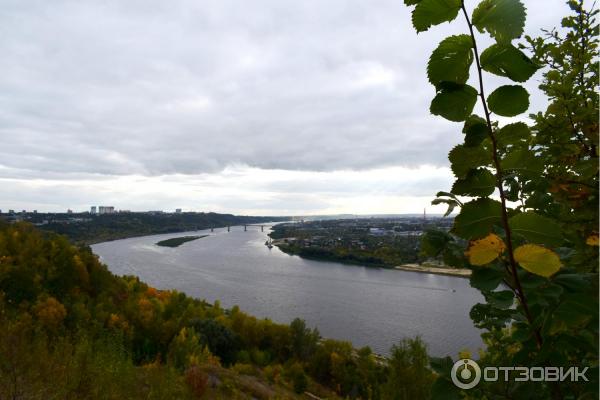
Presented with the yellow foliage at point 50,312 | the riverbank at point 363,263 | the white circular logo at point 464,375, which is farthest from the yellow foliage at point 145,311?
the riverbank at point 363,263

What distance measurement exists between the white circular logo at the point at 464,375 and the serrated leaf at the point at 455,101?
0.60 m

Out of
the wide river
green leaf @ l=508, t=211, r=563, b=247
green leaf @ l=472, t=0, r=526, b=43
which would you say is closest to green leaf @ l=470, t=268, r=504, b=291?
green leaf @ l=508, t=211, r=563, b=247

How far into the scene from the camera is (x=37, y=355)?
446 centimetres

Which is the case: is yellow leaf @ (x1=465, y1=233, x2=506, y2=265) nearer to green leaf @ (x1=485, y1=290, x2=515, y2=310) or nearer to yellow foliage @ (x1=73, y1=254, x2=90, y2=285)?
green leaf @ (x1=485, y1=290, x2=515, y2=310)

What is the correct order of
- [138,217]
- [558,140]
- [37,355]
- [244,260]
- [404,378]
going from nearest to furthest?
[558,140], [37,355], [404,378], [244,260], [138,217]

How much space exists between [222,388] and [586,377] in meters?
10.1

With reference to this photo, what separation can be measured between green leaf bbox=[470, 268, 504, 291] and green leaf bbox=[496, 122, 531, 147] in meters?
0.28

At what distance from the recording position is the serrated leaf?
753 millimetres

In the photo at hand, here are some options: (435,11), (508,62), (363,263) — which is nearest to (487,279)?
(508,62)

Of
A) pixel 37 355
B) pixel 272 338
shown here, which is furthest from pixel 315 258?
pixel 37 355

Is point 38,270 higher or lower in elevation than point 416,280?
higher

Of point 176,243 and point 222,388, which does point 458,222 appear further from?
point 176,243

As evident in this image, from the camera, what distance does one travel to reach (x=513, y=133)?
78 cm

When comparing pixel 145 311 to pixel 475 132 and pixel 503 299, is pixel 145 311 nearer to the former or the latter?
pixel 503 299
